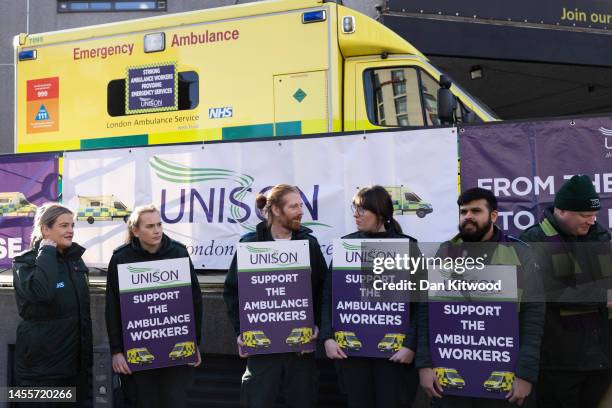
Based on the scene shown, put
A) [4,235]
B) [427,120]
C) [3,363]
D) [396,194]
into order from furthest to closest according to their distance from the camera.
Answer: [427,120], [4,235], [3,363], [396,194]

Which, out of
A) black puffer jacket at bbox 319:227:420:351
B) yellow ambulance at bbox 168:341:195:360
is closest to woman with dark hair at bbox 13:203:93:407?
yellow ambulance at bbox 168:341:195:360

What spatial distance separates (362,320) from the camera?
3.96 m

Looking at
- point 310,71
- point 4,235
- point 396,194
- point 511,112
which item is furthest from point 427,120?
point 511,112

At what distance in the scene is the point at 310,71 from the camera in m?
7.46

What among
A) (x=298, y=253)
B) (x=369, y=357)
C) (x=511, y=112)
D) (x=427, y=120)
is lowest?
(x=369, y=357)

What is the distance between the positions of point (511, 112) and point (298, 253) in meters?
13.8

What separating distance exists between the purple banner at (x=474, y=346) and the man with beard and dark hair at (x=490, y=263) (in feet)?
0.15

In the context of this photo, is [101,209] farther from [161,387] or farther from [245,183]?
[161,387]

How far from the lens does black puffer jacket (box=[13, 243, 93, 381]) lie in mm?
4082

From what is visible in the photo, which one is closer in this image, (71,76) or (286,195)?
(286,195)

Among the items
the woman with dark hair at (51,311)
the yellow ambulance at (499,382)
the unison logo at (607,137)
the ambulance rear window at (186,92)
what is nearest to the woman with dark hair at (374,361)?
the yellow ambulance at (499,382)

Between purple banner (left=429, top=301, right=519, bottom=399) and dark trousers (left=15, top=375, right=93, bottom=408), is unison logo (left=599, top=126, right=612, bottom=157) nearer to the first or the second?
purple banner (left=429, top=301, right=519, bottom=399)

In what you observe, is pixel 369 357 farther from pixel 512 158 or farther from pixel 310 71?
pixel 310 71

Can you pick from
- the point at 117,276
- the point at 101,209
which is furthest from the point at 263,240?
the point at 101,209
